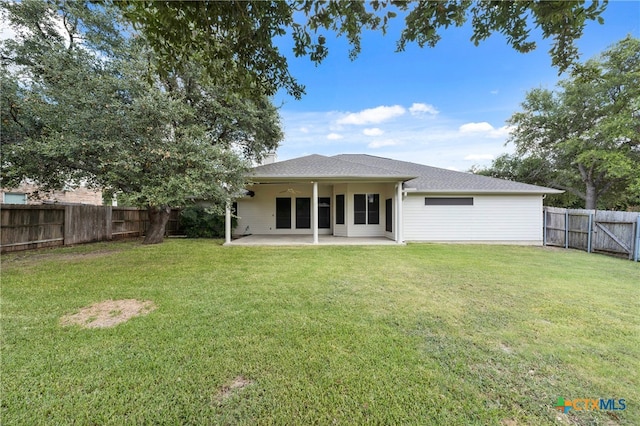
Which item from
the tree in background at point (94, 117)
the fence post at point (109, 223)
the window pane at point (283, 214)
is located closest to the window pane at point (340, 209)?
the window pane at point (283, 214)

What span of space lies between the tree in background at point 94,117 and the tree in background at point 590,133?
1883cm

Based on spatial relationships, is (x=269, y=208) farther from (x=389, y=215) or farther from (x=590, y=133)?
(x=590, y=133)

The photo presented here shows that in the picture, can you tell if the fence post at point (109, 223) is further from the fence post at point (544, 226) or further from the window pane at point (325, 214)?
the fence post at point (544, 226)

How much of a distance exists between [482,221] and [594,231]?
3404 millimetres

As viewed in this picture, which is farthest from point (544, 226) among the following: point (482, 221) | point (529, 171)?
point (529, 171)

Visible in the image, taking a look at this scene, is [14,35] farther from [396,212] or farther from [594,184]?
[594,184]

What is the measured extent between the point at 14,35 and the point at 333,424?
12243 millimetres

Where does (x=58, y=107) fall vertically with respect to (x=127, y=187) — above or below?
above

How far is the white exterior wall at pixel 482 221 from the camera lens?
36.1ft

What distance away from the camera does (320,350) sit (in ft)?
8.77

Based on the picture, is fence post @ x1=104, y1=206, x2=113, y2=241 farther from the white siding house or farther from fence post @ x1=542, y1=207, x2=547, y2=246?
fence post @ x1=542, y1=207, x2=547, y2=246

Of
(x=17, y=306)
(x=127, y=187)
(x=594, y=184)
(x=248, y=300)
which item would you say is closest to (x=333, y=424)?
(x=248, y=300)

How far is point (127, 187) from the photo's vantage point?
302 inches

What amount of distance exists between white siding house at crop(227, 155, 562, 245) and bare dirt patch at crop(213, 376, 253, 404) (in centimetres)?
795
